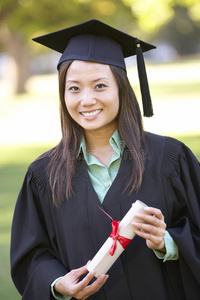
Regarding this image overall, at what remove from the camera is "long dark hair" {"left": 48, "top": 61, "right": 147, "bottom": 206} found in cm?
262

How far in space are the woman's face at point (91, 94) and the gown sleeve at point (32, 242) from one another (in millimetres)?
401

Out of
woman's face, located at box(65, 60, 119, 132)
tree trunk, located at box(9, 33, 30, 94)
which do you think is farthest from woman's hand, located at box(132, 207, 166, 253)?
tree trunk, located at box(9, 33, 30, 94)

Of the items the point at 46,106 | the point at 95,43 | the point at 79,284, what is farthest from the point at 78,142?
the point at 46,106

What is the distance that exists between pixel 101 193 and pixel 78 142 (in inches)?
12.4

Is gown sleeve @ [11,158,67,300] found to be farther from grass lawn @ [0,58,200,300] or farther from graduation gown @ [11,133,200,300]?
grass lawn @ [0,58,200,300]

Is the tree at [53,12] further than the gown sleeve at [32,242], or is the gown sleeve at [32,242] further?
the tree at [53,12]

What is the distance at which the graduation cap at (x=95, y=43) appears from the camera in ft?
8.63

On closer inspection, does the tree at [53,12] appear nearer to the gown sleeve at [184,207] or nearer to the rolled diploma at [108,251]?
the gown sleeve at [184,207]

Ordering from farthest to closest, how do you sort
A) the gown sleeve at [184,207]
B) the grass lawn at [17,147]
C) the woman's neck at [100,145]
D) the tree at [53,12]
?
the tree at [53,12], the grass lawn at [17,147], the woman's neck at [100,145], the gown sleeve at [184,207]

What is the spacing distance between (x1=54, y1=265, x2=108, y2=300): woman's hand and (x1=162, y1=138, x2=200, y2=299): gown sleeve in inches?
16.4

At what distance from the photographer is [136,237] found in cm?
262

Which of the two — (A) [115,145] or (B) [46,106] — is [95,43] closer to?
(A) [115,145]

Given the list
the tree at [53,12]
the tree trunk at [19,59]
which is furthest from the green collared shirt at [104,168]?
the tree trunk at [19,59]

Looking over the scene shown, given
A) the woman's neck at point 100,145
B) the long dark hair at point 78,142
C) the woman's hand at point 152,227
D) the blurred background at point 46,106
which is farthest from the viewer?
→ the blurred background at point 46,106
